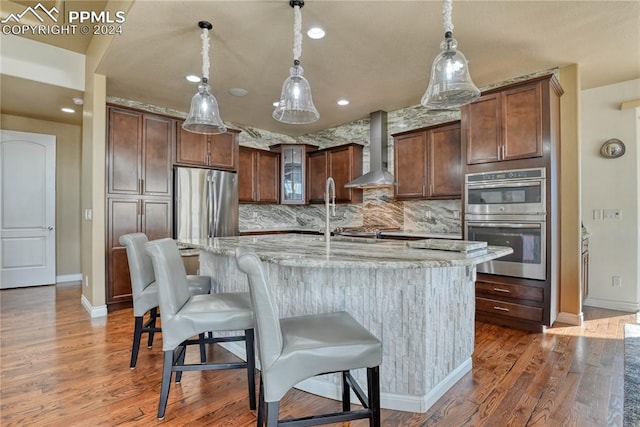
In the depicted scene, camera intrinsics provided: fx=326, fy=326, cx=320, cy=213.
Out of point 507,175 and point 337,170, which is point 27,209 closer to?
point 337,170

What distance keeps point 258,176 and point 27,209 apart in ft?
11.6

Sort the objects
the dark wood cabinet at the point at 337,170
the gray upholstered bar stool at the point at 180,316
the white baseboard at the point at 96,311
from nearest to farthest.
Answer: the gray upholstered bar stool at the point at 180,316, the white baseboard at the point at 96,311, the dark wood cabinet at the point at 337,170

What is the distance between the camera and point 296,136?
6664 mm

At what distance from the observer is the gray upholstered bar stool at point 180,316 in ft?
5.69

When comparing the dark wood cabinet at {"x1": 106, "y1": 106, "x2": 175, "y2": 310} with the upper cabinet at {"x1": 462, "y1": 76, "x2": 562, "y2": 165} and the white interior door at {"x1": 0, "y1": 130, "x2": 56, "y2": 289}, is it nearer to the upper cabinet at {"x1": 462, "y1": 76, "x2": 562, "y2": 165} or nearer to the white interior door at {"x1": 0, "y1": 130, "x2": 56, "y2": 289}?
the white interior door at {"x1": 0, "y1": 130, "x2": 56, "y2": 289}

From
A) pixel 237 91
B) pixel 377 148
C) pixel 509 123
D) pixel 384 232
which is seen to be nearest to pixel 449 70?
pixel 509 123

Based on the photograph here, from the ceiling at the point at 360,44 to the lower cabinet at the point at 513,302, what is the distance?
2.24 meters

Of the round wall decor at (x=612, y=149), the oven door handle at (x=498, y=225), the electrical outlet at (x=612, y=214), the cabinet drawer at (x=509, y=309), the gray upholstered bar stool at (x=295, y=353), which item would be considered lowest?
the cabinet drawer at (x=509, y=309)

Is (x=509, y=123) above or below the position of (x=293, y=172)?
above

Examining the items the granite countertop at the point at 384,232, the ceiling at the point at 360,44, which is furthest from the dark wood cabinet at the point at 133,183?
the granite countertop at the point at 384,232

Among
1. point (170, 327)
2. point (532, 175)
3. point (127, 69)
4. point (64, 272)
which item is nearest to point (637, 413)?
point (532, 175)

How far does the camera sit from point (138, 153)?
13.0 feet

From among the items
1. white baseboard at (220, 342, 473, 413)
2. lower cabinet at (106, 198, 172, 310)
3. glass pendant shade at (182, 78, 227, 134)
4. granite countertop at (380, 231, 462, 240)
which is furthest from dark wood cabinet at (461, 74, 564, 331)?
lower cabinet at (106, 198, 172, 310)

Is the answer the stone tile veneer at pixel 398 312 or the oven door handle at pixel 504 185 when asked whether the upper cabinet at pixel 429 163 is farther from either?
the stone tile veneer at pixel 398 312
